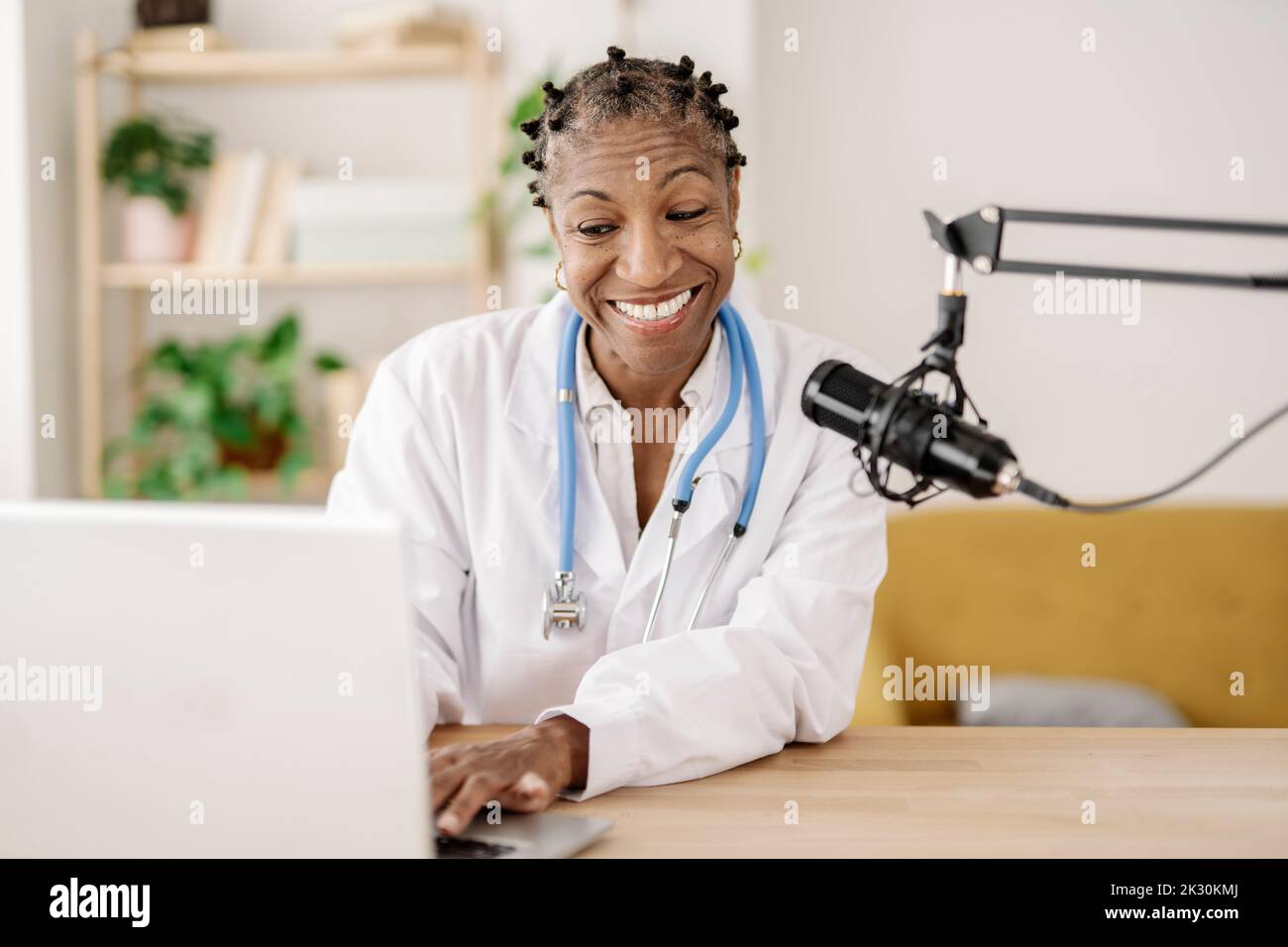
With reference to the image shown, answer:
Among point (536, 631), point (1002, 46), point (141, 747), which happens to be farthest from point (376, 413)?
point (1002, 46)

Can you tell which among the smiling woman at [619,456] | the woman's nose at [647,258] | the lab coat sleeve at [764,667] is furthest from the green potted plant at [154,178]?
the lab coat sleeve at [764,667]

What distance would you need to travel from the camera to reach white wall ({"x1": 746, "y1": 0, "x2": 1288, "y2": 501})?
3002 millimetres

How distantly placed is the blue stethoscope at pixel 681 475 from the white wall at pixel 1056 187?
1.54m

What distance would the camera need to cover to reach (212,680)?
30.8 inches

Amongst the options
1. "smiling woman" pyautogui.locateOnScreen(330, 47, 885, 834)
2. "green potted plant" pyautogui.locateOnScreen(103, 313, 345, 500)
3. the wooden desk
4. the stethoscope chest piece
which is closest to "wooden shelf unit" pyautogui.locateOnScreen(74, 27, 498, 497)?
"green potted plant" pyautogui.locateOnScreen(103, 313, 345, 500)

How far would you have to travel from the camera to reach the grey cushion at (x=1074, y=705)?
2.36m

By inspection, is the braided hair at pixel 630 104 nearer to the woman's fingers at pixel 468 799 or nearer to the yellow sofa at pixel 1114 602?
the woman's fingers at pixel 468 799

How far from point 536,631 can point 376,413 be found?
0.36 m

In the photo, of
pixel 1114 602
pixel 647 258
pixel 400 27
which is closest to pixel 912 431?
pixel 647 258

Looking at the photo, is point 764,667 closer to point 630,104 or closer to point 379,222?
point 630,104

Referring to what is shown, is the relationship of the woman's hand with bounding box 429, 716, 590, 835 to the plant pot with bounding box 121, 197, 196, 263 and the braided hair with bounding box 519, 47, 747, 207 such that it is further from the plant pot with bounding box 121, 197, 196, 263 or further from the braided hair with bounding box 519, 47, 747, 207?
the plant pot with bounding box 121, 197, 196, 263

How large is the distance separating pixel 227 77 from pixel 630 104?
2149mm

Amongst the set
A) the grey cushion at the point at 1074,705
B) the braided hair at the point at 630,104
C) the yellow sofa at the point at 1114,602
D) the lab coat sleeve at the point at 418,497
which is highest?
the braided hair at the point at 630,104
